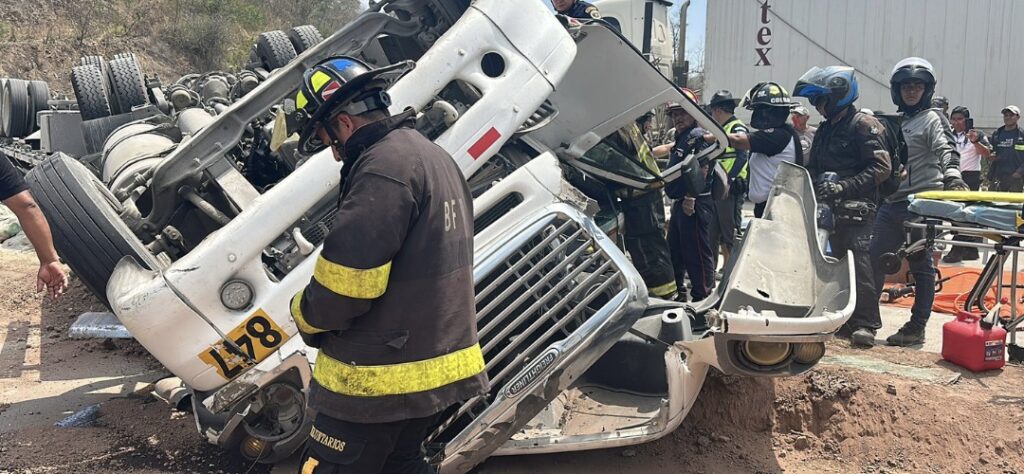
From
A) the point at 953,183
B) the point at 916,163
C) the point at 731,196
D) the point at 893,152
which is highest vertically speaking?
the point at 893,152

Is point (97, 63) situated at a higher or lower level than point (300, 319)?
higher

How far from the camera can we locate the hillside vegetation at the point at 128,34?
19703 mm

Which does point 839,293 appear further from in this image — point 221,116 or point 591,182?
point 221,116

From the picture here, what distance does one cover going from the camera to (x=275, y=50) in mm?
6156

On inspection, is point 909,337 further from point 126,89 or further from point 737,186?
point 126,89

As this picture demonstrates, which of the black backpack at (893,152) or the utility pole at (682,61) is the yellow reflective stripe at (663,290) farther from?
the utility pole at (682,61)

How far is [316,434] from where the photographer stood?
2.16m

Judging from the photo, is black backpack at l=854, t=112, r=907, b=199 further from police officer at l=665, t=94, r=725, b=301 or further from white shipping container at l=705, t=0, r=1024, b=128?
white shipping container at l=705, t=0, r=1024, b=128

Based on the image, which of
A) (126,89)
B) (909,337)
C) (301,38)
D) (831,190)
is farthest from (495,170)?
(126,89)

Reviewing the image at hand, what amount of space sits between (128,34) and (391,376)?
24.5 m

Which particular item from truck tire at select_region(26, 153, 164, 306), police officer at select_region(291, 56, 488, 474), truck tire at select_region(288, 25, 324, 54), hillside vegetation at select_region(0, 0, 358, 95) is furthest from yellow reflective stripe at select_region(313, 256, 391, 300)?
hillside vegetation at select_region(0, 0, 358, 95)

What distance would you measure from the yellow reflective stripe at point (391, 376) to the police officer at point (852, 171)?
3.30 m

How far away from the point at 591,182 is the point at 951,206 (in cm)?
183

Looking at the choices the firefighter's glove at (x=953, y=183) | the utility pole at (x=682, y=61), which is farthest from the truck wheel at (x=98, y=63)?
the utility pole at (x=682, y=61)
